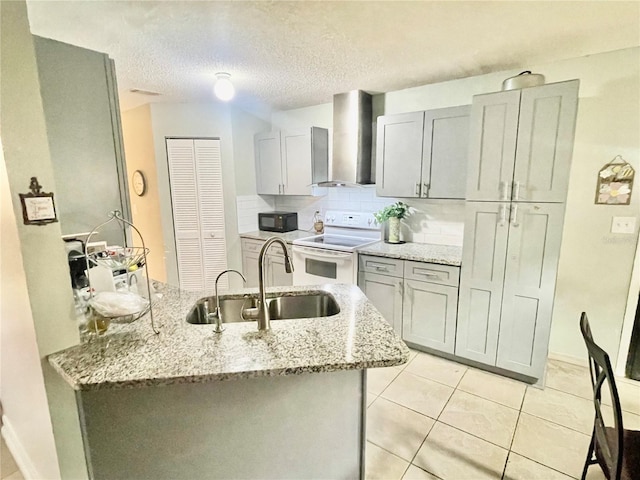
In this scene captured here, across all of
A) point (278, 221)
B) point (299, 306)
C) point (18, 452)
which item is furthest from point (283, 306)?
point (278, 221)

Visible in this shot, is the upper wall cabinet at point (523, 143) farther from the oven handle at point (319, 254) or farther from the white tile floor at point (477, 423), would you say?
the white tile floor at point (477, 423)

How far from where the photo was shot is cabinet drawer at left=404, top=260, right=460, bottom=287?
2713 mm

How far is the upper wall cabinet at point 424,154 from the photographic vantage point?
280cm

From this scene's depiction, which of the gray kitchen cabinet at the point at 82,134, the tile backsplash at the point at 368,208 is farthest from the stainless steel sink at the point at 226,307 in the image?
the tile backsplash at the point at 368,208

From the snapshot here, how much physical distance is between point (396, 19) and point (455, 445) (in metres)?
2.51

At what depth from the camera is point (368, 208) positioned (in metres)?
3.71

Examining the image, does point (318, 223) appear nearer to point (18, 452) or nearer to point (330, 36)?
point (330, 36)

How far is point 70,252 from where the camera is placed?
1425 millimetres

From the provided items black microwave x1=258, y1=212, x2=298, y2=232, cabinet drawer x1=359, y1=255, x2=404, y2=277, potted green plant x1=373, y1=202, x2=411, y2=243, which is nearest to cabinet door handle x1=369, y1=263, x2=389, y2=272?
cabinet drawer x1=359, y1=255, x2=404, y2=277

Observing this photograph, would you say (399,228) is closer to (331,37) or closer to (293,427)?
(331,37)

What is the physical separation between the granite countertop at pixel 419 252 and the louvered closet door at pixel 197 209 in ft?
6.30

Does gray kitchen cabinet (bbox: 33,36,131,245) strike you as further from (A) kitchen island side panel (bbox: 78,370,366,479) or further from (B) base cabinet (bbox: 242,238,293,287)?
(B) base cabinet (bbox: 242,238,293,287)

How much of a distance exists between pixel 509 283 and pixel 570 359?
3.38 feet

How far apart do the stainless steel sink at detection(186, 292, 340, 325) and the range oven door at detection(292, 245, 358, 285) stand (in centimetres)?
137
